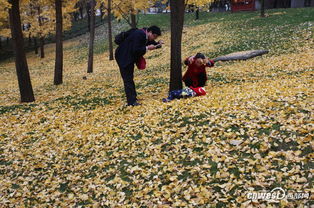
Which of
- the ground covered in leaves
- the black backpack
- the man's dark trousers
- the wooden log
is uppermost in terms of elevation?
the black backpack

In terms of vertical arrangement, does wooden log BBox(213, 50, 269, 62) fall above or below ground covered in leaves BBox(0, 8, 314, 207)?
above

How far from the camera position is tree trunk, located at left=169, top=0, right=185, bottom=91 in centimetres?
912

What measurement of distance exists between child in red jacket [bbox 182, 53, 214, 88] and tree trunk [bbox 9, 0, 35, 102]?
25.3 ft

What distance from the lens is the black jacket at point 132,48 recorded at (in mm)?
8891

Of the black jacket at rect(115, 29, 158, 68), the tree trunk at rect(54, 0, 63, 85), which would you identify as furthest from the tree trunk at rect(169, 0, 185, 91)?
the tree trunk at rect(54, 0, 63, 85)

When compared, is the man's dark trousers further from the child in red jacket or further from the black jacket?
the child in red jacket

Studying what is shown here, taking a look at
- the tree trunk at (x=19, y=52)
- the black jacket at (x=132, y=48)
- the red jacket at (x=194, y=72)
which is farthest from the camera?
the tree trunk at (x=19, y=52)

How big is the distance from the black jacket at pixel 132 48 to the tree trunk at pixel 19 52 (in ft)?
18.6

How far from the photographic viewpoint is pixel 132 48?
9.02 m

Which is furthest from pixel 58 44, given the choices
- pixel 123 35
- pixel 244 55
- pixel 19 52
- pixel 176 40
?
pixel 244 55

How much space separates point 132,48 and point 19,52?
6.41 metres

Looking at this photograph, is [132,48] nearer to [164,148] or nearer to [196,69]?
[196,69]

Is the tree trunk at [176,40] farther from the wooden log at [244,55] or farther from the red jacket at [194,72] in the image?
the wooden log at [244,55]

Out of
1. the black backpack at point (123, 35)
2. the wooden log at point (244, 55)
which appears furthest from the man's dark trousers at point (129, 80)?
the wooden log at point (244, 55)
